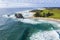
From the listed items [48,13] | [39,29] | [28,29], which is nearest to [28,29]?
[28,29]

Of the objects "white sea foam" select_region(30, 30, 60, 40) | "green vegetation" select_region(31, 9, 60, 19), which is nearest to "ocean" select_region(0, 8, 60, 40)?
"white sea foam" select_region(30, 30, 60, 40)

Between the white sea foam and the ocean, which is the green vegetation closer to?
the ocean

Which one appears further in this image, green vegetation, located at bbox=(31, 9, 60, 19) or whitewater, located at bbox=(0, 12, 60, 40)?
green vegetation, located at bbox=(31, 9, 60, 19)

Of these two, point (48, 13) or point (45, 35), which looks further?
point (48, 13)

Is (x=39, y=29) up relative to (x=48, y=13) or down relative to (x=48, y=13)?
down

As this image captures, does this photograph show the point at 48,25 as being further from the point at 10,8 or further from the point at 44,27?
the point at 10,8

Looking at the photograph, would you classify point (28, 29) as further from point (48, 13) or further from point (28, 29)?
point (48, 13)

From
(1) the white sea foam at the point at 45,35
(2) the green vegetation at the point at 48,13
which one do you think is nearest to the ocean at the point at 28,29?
(1) the white sea foam at the point at 45,35

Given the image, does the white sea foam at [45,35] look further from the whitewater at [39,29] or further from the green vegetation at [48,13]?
the green vegetation at [48,13]
